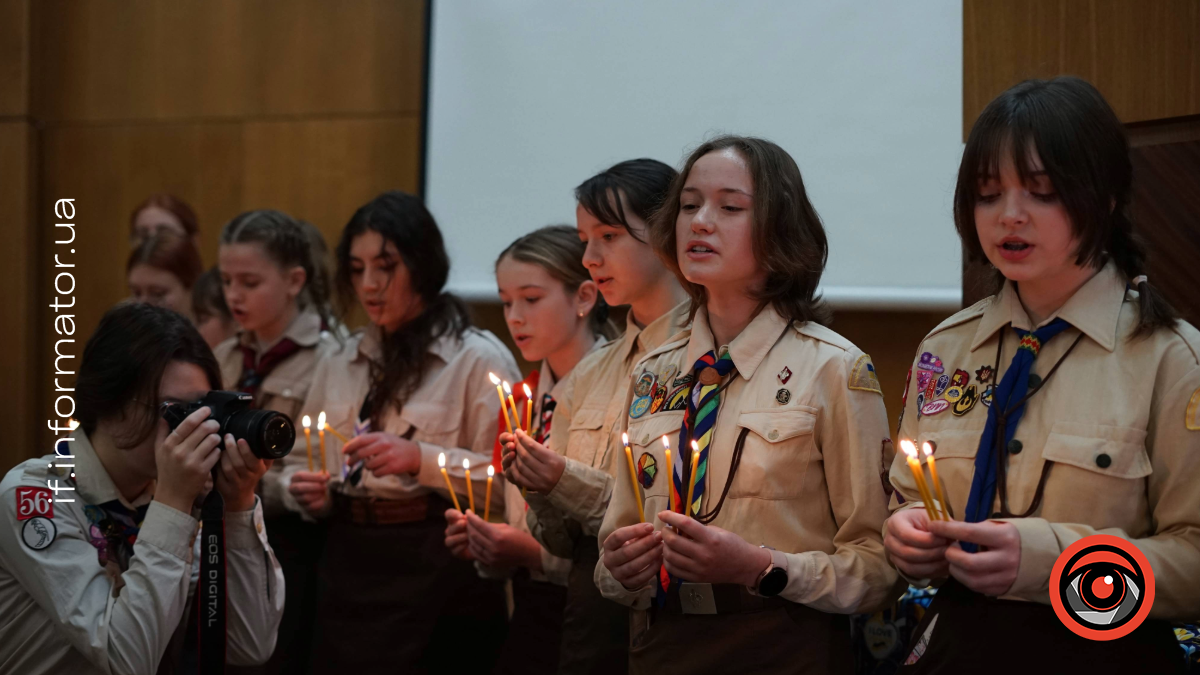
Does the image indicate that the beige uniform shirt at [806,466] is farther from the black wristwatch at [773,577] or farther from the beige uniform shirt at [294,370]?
the beige uniform shirt at [294,370]

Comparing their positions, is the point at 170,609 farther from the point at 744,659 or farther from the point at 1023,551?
the point at 1023,551

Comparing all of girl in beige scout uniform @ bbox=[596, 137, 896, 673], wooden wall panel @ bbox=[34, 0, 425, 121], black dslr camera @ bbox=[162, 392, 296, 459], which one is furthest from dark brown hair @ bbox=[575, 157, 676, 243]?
wooden wall panel @ bbox=[34, 0, 425, 121]

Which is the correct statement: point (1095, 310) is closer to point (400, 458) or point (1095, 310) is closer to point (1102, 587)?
point (1102, 587)

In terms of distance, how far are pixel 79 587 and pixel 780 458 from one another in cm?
127

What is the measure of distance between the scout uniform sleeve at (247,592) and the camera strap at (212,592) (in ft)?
0.37

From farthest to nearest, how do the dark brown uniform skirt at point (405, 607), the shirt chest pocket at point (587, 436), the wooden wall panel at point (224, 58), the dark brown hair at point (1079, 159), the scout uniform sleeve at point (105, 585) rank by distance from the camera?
1. the wooden wall panel at point (224, 58)
2. the dark brown uniform skirt at point (405, 607)
3. the shirt chest pocket at point (587, 436)
4. the scout uniform sleeve at point (105, 585)
5. the dark brown hair at point (1079, 159)

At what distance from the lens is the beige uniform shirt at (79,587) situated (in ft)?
5.79

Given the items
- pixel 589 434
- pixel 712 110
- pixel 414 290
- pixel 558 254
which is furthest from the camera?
pixel 712 110

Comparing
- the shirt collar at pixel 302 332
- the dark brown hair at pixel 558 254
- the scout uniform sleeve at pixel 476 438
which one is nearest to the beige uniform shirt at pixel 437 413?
the scout uniform sleeve at pixel 476 438

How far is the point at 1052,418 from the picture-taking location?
1.42 m

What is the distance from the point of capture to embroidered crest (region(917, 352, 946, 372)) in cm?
161

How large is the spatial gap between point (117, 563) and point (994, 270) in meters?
1.70

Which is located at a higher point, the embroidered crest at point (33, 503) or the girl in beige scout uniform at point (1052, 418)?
the girl in beige scout uniform at point (1052, 418)

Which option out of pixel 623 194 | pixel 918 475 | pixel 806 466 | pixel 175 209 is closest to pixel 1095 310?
pixel 918 475
